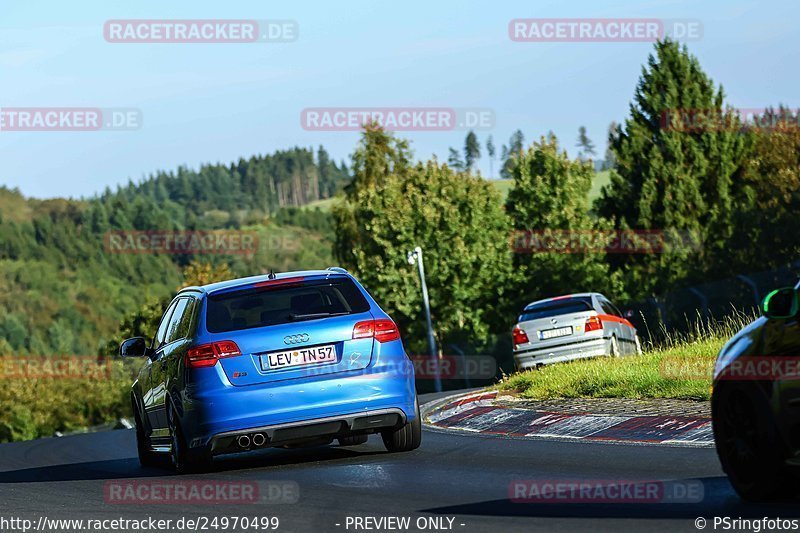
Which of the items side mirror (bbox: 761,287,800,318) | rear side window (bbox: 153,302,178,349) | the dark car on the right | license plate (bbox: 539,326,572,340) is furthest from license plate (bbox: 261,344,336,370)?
license plate (bbox: 539,326,572,340)

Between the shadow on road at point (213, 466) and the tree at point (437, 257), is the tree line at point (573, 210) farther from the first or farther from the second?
the shadow on road at point (213, 466)

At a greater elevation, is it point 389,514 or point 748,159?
point 748,159

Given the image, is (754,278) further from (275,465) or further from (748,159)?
(748,159)

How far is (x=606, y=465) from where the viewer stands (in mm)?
10703

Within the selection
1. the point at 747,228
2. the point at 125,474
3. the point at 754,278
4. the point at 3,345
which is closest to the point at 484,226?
the point at 747,228

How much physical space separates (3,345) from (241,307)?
146 m

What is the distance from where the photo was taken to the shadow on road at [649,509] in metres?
7.85

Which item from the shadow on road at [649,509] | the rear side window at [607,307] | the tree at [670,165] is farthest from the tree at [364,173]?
the shadow on road at [649,509]

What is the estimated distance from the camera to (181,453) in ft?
40.9

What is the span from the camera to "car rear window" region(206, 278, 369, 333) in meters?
12.3

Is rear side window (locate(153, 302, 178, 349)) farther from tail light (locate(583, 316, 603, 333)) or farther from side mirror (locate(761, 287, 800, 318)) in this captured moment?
tail light (locate(583, 316, 603, 333))

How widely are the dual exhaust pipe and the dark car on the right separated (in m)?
4.64

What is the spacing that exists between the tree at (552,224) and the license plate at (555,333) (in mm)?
45902

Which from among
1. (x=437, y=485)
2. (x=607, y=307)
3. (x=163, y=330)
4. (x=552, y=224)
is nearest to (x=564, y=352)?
(x=607, y=307)
